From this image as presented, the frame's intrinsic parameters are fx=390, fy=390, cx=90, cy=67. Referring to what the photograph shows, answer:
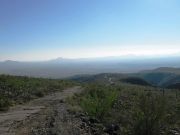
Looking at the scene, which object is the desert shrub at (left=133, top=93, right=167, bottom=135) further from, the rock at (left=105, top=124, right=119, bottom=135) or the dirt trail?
the dirt trail

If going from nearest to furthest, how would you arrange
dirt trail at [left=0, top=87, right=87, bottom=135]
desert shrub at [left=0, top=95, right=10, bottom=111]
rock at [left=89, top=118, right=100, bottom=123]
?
dirt trail at [left=0, top=87, right=87, bottom=135] → rock at [left=89, top=118, right=100, bottom=123] → desert shrub at [left=0, top=95, right=10, bottom=111]

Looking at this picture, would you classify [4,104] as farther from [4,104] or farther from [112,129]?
[112,129]

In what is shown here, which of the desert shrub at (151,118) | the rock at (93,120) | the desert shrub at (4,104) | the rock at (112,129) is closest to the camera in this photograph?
the desert shrub at (151,118)

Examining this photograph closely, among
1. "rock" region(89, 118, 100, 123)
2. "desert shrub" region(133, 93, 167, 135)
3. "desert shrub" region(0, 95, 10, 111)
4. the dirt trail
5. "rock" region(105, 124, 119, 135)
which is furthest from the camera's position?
"desert shrub" region(0, 95, 10, 111)

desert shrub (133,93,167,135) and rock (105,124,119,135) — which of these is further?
rock (105,124,119,135)

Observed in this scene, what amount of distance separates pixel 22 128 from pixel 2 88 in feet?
41.4

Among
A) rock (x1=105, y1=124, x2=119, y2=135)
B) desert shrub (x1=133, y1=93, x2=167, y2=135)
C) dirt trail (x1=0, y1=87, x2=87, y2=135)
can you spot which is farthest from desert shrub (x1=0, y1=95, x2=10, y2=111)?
desert shrub (x1=133, y1=93, x2=167, y2=135)

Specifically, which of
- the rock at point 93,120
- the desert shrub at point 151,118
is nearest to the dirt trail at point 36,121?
the rock at point 93,120

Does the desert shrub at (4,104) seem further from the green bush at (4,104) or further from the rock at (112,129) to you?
the rock at (112,129)

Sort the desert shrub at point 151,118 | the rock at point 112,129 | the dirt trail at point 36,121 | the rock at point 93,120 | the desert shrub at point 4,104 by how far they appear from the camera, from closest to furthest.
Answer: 1. the dirt trail at point 36,121
2. the desert shrub at point 151,118
3. the rock at point 112,129
4. the rock at point 93,120
5. the desert shrub at point 4,104

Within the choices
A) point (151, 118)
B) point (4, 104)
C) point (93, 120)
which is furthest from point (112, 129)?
point (4, 104)

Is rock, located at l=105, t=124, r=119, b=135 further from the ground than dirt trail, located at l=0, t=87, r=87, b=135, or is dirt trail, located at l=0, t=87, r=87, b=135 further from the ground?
dirt trail, located at l=0, t=87, r=87, b=135

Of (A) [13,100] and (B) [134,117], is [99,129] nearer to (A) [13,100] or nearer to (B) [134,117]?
(B) [134,117]

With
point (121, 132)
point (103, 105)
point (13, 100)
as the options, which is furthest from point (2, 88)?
point (121, 132)
